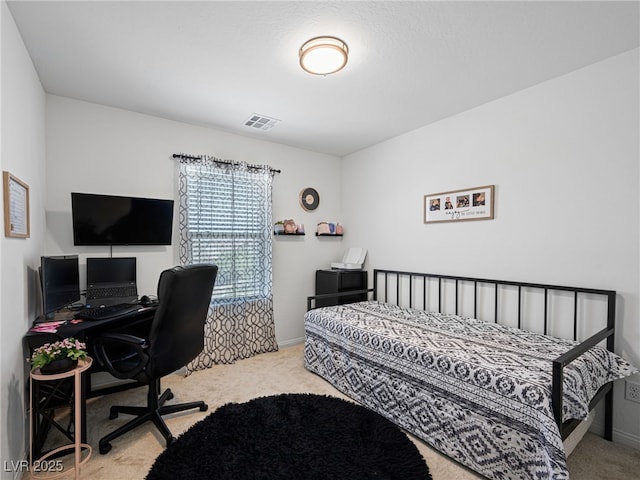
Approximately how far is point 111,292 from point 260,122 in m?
2.09

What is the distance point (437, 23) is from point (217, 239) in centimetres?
266

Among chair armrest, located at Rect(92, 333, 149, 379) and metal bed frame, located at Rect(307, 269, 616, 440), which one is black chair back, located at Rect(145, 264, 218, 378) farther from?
metal bed frame, located at Rect(307, 269, 616, 440)

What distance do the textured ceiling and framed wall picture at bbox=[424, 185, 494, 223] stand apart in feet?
2.58

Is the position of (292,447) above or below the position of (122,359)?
below

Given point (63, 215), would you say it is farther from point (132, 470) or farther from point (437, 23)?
point (437, 23)

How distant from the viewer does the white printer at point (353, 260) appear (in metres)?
3.93

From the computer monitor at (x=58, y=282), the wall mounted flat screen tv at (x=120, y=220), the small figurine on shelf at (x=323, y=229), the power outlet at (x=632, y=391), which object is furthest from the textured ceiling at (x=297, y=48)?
the power outlet at (x=632, y=391)

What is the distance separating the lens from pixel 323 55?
1.90 m

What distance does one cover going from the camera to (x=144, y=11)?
5.39ft

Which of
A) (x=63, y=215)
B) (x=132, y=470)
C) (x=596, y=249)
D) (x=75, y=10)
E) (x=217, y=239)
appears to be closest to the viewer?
(x=75, y=10)

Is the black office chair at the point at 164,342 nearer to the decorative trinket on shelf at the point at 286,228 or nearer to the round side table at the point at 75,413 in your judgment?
the round side table at the point at 75,413

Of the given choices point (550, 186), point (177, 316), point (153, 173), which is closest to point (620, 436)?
point (550, 186)

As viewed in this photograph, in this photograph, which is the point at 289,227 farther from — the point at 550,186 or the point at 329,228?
the point at 550,186

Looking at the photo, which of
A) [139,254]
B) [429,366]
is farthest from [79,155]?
[429,366]
